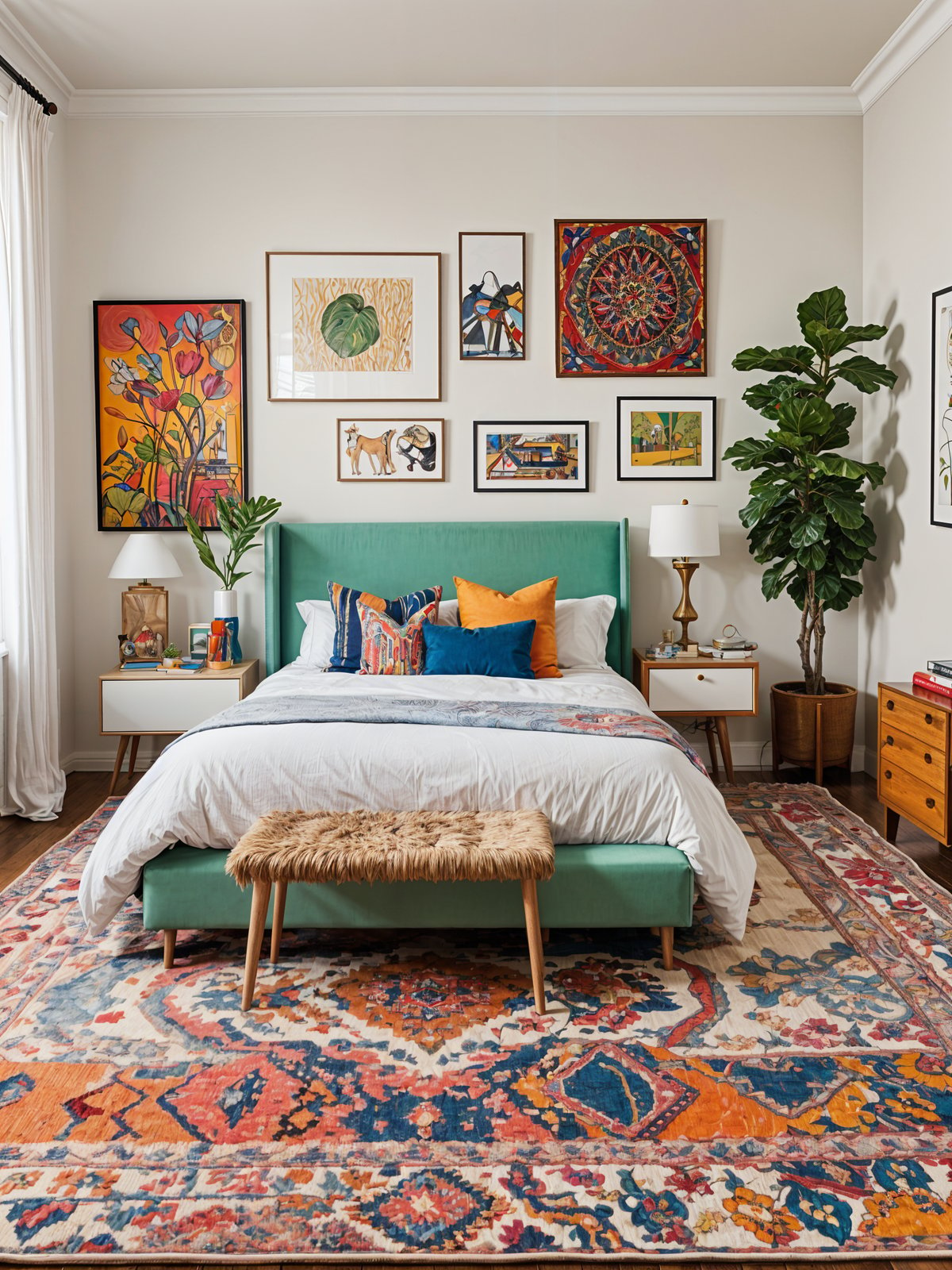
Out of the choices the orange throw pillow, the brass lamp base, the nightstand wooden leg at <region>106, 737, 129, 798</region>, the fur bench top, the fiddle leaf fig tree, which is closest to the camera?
the fur bench top

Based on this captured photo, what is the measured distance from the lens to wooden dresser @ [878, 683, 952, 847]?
10.9ft

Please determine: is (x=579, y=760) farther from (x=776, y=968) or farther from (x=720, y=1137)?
(x=720, y=1137)

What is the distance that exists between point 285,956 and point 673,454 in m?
3.08

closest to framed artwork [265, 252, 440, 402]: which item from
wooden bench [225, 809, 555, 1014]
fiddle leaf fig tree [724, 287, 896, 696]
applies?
fiddle leaf fig tree [724, 287, 896, 696]

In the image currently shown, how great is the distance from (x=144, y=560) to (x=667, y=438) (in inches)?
98.8

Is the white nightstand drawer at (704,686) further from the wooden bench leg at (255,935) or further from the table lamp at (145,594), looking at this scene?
the wooden bench leg at (255,935)

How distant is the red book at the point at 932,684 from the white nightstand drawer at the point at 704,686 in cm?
94

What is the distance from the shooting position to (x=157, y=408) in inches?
189

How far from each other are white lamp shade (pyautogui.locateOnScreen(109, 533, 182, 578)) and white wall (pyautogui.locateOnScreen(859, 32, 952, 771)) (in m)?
3.22

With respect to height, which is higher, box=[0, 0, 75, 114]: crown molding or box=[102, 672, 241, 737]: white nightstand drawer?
box=[0, 0, 75, 114]: crown molding

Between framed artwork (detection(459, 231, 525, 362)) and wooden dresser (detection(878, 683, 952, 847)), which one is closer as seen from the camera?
wooden dresser (detection(878, 683, 952, 847))

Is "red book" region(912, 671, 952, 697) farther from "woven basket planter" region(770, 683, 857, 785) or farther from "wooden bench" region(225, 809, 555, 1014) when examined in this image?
"wooden bench" region(225, 809, 555, 1014)

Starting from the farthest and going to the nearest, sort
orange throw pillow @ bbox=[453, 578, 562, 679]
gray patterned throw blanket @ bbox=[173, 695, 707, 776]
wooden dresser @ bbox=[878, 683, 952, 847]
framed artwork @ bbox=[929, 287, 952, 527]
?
1. orange throw pillow @ bbox=[453, 578, 562, 679]
2. framed artwork @ bbox=[929, 287, 952, 527]
3. wooden dresser @ bbox=[878, 683, 952, 847]
4. gray patterned throw blanket @ bbox=[173, 695, 707, 776]

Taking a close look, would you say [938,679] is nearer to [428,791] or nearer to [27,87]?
[428,791]
